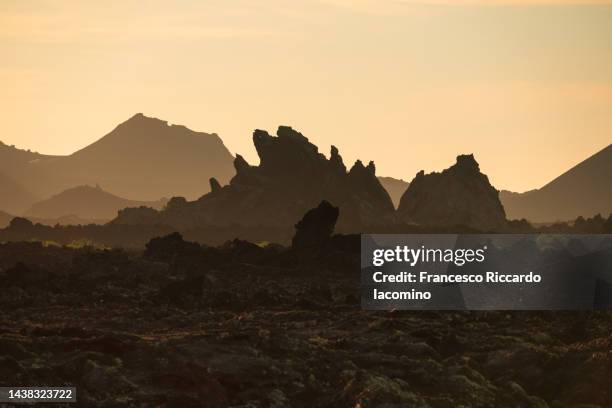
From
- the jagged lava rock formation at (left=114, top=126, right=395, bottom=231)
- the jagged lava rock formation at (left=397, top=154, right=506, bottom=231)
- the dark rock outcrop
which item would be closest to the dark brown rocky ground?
the dark rock outcrop

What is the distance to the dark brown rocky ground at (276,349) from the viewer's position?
142 ft

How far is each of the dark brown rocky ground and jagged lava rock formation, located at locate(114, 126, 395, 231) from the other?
94.8 m

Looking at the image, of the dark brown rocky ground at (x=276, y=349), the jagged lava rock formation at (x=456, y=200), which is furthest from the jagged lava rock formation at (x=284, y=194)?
the dark brown rocky ground at (x=276, y=349)

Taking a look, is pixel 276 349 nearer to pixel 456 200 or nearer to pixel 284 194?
pixel 456 200

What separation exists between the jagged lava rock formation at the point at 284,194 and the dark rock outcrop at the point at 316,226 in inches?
2680

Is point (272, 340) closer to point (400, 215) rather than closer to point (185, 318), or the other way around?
point (185, 318)

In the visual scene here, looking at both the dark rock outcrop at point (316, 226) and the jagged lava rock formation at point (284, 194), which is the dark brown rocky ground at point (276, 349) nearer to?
the dark rock outcrop at point (316, 226)

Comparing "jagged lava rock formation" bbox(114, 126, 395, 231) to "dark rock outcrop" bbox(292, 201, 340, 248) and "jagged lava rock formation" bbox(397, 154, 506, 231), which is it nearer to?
"jagged lava rock formation" bbox(397, 154, 506, 231)

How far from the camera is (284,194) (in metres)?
182

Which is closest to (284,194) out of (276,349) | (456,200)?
(456,200)

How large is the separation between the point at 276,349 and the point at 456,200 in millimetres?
129847

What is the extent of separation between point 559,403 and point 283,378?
9.69 meters

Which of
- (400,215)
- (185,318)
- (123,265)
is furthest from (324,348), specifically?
(400,215)

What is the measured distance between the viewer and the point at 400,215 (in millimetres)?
185125
